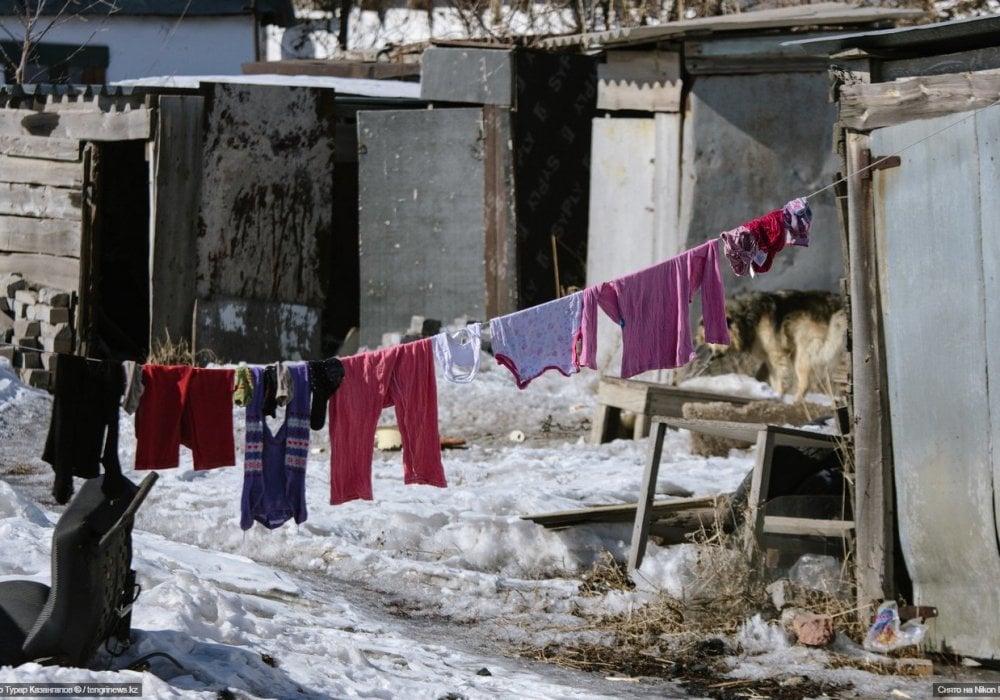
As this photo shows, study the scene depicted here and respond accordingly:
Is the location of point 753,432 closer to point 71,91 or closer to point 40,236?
point 40,236

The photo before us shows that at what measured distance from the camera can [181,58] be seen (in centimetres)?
2092

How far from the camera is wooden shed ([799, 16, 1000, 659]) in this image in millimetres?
6328

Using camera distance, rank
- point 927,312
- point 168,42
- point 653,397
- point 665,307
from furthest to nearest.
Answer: point 168,42, point 653,397, point 665,307, point 927,312

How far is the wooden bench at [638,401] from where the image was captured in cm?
1049

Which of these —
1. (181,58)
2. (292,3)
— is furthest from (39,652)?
(292,3)

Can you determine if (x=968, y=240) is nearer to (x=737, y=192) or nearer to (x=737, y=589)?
(x=737, y=589)

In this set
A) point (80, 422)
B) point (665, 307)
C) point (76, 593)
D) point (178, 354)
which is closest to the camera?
point (76, 593)

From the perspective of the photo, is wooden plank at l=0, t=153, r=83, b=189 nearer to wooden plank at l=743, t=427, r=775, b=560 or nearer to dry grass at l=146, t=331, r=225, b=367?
dry grass at l=146, t=331, r=225, b=367

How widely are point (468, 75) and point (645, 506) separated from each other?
22.2 ft

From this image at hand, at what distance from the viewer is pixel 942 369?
255 inches

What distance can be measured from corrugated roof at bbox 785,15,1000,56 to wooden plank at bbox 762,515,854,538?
101 inches

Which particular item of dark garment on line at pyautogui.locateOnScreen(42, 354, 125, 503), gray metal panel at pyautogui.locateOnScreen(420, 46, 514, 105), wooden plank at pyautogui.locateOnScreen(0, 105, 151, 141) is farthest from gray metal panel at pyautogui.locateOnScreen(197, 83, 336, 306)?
dark garment on line at pyautogui.locateOnScreen(42, 354, 125, 503)

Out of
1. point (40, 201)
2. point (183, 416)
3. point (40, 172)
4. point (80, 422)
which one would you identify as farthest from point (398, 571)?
point (40, 172)

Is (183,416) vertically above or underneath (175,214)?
underneath
